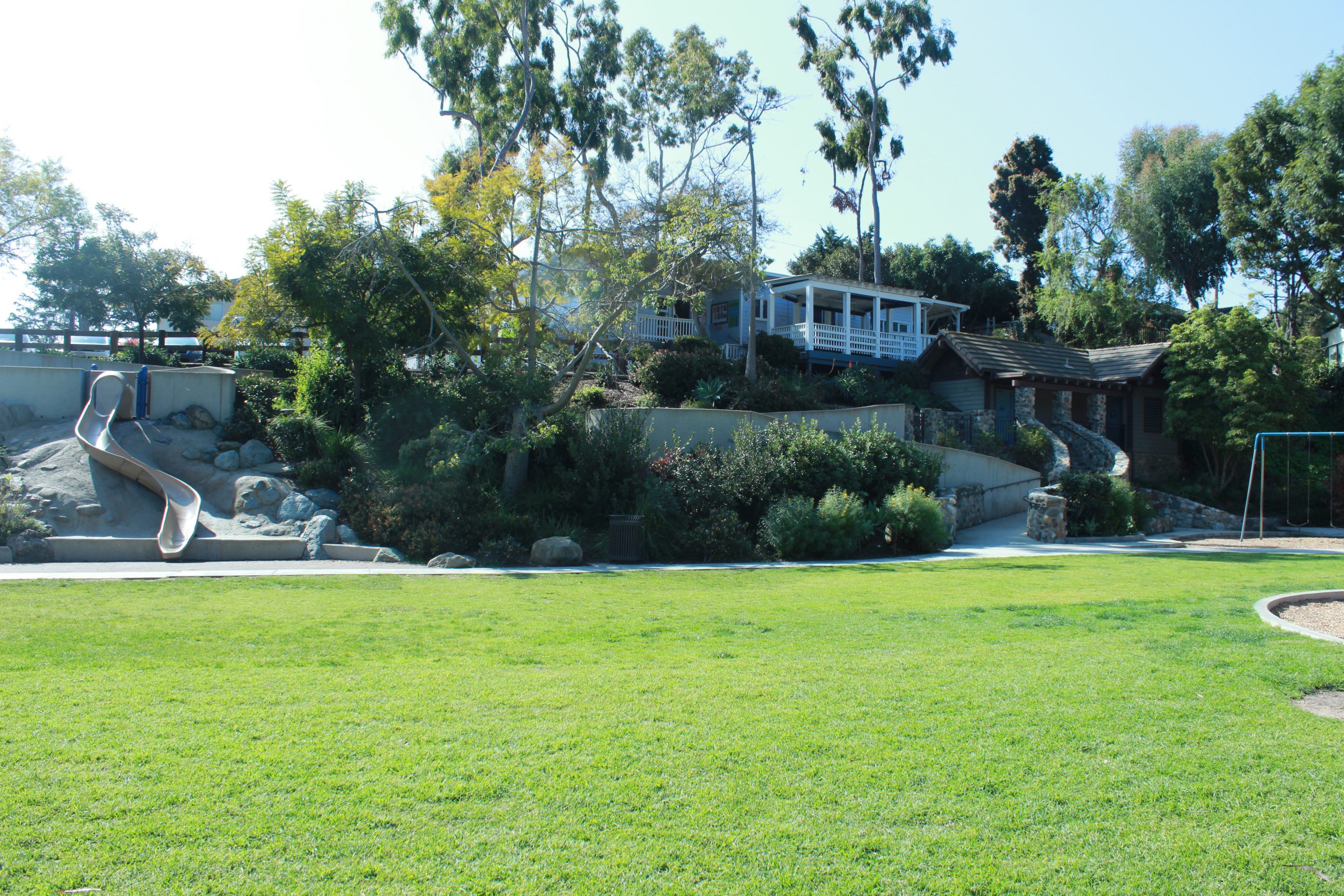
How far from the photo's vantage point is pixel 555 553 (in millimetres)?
14570

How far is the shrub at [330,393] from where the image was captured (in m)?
18.9

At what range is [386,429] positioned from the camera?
18.0 metres

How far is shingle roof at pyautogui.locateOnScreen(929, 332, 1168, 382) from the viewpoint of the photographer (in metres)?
28.6

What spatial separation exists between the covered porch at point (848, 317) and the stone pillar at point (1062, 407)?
6746 mm

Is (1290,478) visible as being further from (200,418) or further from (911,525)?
(200,418)

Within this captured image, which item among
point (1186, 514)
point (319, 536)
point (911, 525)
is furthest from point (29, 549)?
point (1186, 514)

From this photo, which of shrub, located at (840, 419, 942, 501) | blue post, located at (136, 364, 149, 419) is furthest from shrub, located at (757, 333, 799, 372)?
blue post, located at (136, 364, 149, 419)

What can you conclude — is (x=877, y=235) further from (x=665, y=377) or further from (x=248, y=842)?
(x=248, y=842)

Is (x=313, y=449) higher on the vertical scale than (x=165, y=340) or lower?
lower

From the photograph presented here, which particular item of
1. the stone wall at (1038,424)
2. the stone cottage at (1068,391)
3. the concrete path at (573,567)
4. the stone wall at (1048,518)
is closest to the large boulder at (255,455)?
the concrete path at (573,567)

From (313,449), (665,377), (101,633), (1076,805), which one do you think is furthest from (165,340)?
(1076,805)

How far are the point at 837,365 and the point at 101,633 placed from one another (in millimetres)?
28906

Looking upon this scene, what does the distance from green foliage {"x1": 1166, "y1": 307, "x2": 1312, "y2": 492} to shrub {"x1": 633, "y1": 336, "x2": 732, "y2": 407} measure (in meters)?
14.4

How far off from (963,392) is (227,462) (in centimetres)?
2376
